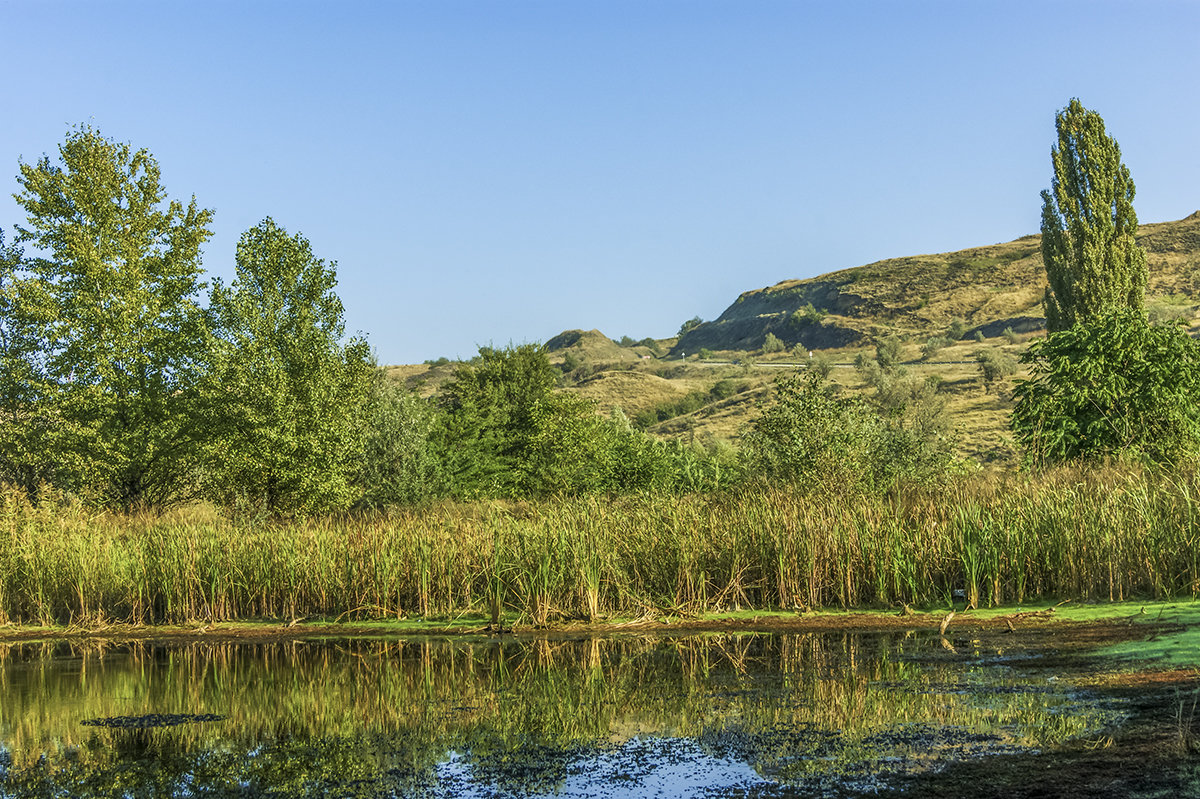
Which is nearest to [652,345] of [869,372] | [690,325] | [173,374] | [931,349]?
[690,325]

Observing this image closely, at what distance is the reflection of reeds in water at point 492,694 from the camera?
775cm

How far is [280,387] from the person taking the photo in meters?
24.0

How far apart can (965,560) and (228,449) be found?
57.6 ft

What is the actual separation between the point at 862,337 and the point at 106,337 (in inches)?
3276

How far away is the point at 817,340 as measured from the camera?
350ft

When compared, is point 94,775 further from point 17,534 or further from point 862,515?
point 17,534

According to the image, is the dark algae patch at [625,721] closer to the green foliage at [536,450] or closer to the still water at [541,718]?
the still water at [541,718]

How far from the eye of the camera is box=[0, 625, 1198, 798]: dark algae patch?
6281 millimetres

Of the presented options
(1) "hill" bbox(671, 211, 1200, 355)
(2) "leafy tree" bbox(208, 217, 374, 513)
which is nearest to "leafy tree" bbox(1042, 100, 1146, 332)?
(2) "leafy tree" bbox(208, 217, 374, 513)

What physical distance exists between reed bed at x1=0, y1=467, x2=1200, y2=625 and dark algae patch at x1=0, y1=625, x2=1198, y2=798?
62.0 inches

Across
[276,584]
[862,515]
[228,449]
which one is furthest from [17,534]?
[862,515]

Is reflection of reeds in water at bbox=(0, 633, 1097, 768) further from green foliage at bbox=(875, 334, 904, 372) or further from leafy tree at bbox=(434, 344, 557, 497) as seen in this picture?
green foliage at bbox=(875, 334, 904, 372)

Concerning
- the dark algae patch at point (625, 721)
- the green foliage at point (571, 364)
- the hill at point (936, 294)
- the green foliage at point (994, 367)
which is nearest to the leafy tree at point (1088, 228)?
the green foliage at point (994, 367)

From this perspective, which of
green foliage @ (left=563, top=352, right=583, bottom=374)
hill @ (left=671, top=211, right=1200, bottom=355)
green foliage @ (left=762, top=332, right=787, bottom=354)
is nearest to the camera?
hill @ (left=671, top=211, right=1200, bottom=355)
